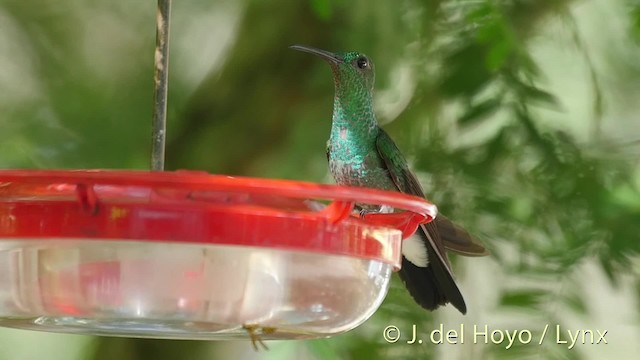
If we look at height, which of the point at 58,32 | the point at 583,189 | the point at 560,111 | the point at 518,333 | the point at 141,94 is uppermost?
the point at 58,32

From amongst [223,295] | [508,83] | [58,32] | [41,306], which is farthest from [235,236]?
[58,32]

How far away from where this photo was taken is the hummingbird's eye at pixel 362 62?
7.26ft

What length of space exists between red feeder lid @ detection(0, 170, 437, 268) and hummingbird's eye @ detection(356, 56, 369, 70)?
1.06m

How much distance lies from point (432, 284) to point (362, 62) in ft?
1.81

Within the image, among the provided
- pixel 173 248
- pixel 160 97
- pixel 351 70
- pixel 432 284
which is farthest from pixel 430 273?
pixel 173 248

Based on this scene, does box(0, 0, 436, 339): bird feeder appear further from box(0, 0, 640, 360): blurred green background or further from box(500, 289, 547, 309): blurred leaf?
box(500, 289, 547, 309): blurred leaf

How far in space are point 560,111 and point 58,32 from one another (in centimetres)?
152

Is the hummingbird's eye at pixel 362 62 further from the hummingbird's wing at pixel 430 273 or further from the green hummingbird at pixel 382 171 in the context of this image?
the hummingbird's wing at pixel 430 273

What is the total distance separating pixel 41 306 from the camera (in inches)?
46.2

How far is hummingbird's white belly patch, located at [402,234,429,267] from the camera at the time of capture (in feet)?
6.40

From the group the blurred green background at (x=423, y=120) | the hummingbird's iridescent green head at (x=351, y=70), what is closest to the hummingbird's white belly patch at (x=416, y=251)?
the hummingbird's iridescent green head at (x=351, y=70)

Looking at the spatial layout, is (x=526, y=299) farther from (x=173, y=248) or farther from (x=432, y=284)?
(x=173, y=248)

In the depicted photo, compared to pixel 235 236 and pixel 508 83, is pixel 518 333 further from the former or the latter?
pixel 235 236

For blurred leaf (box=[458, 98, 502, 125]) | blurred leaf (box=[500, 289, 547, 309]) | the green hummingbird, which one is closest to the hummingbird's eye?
the green hummingbird
